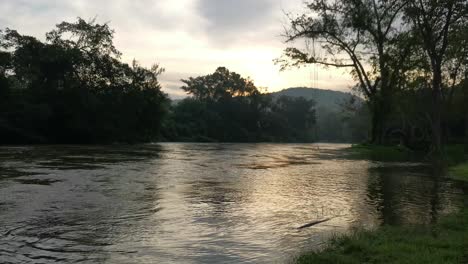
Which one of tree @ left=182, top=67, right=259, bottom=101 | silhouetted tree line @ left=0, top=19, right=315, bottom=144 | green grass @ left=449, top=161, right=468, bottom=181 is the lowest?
green grass @ left=449, top=161, right=468, bottom=181

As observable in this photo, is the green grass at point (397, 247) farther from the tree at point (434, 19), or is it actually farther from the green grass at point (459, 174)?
the tree at point (434, 19)

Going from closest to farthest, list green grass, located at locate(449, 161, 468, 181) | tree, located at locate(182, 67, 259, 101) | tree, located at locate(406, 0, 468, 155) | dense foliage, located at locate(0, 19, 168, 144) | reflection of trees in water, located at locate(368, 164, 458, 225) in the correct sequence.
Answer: reflection of trees in water, located at locate(368, 164, 458, 225) < green grass, located at locate(449, 161, 468, 181) < tree, located at locate(406, 0, 468, 155) < dense foliage, located at locate(0, 19, 168, 144) < tree, located at locate(182, 67, 259, 101)

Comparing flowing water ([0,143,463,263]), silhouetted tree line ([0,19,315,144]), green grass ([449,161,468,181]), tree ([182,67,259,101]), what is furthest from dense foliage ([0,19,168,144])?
tree ([182,67,259,101])

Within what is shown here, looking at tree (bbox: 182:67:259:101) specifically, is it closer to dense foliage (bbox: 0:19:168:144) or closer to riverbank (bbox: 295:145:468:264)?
dense foliage (bbox: 0:19:168:144)

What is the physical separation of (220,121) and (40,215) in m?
119

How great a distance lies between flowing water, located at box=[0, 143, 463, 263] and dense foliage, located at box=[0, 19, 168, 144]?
37.2 meters

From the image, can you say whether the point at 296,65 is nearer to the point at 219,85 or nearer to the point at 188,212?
the point at 188,212

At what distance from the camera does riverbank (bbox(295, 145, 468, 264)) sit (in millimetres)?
7234

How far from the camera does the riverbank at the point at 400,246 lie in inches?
285

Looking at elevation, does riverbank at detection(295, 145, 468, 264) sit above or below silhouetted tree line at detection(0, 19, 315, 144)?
below

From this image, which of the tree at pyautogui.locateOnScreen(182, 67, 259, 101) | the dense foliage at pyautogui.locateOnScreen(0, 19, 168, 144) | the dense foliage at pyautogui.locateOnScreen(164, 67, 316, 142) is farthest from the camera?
the tree at pyautogui.locateOnScreen(182, 67, 259, 101)

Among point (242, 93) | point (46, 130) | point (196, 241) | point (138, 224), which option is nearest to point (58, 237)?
point (138, 224)

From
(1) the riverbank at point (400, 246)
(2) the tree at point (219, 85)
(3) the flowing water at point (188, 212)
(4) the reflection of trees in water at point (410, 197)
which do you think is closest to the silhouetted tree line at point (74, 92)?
(3) the flowing water at point (188, 212)

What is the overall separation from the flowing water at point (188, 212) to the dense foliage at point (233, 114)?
92.6 meters
